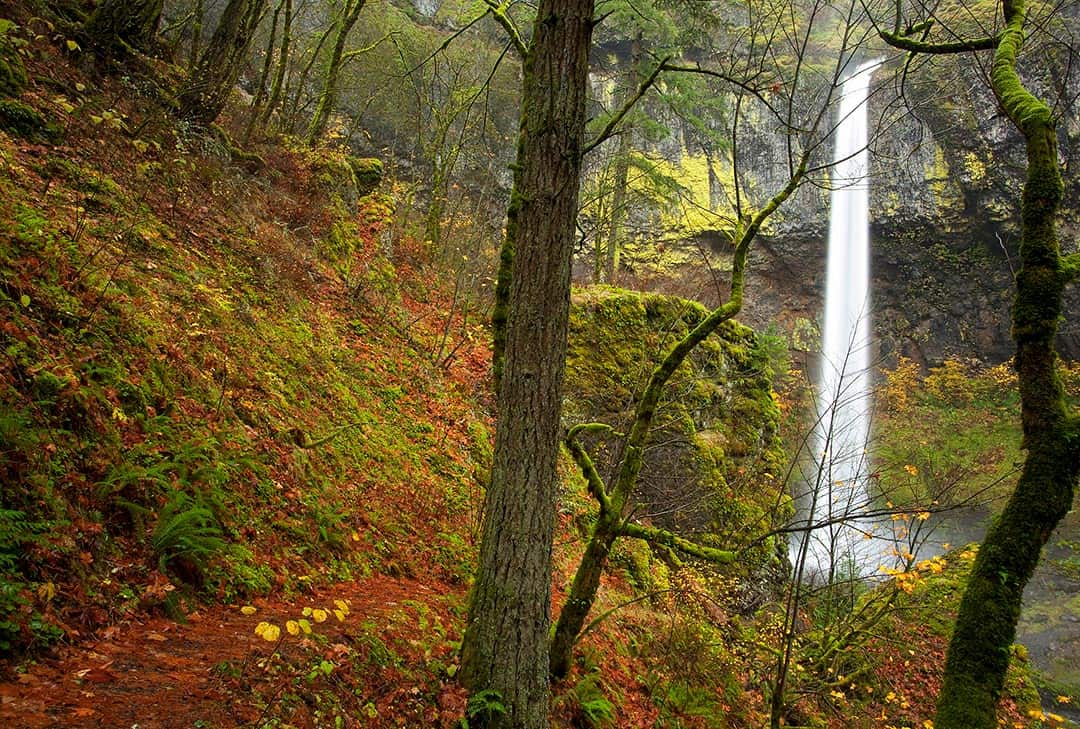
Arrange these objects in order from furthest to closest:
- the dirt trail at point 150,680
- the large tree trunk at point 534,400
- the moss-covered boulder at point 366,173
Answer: the moss-covered boulder at point 366,173
the large tree trunk at point 534,400
the dirt trail at point 150,680

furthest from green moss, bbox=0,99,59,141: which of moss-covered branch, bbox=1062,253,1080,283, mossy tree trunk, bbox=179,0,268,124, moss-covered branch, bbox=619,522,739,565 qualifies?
moss-covered branch, bbox=1062,253,1080,283

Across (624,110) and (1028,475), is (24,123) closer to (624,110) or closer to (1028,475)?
(624,110)

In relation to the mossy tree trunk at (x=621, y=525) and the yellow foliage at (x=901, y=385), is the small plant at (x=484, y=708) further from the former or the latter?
the yellow foliage at (x=901, y=385)

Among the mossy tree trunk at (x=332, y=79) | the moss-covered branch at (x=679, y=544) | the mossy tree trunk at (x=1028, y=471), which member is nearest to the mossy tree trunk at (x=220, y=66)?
the mossy tree trunk at (x=332, y=79)

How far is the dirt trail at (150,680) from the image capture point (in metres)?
2.06

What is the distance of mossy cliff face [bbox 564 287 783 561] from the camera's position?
28.0ft

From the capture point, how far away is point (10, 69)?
5.16m

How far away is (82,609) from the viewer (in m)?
2.56

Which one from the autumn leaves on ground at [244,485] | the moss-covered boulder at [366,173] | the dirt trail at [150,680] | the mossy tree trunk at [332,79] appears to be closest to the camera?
the dirt trail at [150,680]

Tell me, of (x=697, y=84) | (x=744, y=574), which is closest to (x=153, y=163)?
(x=744, y=574)

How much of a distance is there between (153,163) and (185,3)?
21.3 ft

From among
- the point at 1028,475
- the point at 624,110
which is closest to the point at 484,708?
the point at 1028,475

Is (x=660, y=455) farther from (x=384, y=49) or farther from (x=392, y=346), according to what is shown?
(x=384, y=49)

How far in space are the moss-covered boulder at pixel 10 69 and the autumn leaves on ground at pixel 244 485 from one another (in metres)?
0.12
